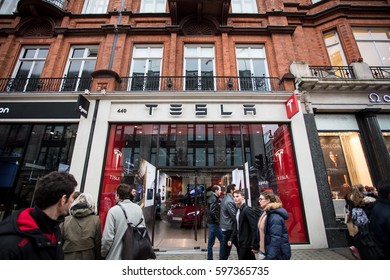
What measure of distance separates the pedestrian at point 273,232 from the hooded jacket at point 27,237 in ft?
9.05

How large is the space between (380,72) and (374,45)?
176 cm

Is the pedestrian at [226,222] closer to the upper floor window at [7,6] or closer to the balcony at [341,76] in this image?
the balcony at [341,76]

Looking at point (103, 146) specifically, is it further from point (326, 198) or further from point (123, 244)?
point (326, 198)

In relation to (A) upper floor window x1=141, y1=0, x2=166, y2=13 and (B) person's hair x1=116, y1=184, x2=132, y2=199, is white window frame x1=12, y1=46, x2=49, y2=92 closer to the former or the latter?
(A) upper floor window x1=141, y1=0, x2=166, y2=13

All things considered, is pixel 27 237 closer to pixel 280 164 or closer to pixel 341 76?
pixel 280 164

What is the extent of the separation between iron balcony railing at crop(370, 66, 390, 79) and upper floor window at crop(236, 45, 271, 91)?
459 cm

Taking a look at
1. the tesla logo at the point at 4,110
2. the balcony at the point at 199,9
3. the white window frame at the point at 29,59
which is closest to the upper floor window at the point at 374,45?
the balcony at the point at 199,9

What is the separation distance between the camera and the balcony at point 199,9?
29.1ft

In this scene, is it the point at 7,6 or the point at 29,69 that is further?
the point at 7,6

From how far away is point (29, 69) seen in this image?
8633 mm

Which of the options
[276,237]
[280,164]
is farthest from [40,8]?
[276,237]

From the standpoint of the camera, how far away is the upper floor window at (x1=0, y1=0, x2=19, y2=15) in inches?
392

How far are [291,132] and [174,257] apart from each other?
607 cm

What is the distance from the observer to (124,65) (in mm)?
8492
